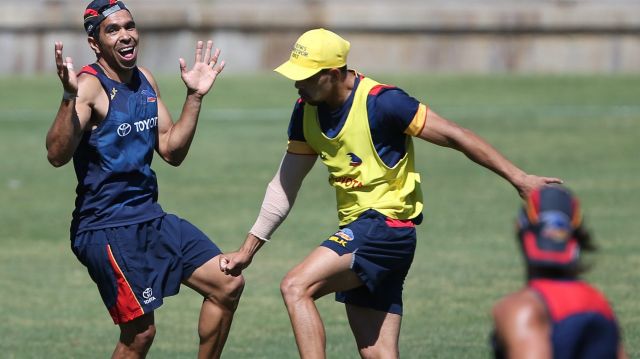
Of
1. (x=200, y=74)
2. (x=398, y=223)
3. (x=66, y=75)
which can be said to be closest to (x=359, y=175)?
(x=398, y=223)

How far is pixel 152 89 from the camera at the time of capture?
7.51m

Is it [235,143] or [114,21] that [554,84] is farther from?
[114,21]

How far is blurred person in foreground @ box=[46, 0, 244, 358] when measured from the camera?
713 centimetres

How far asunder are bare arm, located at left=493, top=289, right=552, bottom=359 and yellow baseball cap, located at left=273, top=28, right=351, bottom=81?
2627 millimetres

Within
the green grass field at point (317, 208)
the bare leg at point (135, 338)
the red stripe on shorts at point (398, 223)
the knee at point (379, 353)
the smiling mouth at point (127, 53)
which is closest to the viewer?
the red stripe on shorts at point (398, 223)

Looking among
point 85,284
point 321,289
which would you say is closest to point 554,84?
point 85,284

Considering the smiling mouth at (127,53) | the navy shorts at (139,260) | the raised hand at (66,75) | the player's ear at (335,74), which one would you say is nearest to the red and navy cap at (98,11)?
the smiling mouth at (127,53)

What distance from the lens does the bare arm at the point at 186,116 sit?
749 centimetres

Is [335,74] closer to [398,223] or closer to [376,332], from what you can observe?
[398,223]

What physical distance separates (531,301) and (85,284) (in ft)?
24.7

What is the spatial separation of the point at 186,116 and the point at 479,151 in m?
1.82

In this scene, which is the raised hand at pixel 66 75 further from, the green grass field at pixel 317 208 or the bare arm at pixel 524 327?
the bare arm at pixel 524 327

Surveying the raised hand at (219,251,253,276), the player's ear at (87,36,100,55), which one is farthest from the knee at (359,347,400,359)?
the player's ear at (87,36,100,55)

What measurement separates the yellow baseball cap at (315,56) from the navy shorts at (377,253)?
2.56 ft
